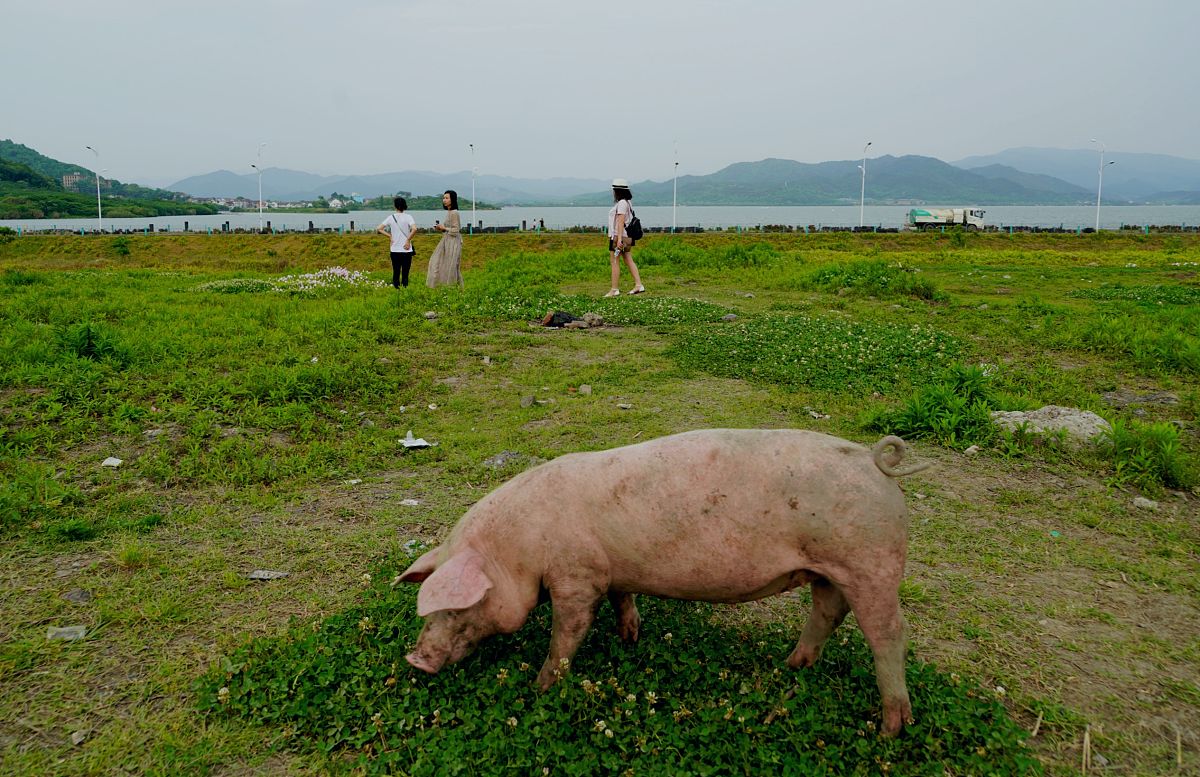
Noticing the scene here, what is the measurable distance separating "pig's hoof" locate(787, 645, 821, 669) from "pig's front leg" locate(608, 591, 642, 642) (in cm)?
84

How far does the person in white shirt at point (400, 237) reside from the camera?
52.6 ft

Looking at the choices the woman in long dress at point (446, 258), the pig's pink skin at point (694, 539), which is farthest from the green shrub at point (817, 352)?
the woman in long dress at point (446, 258)

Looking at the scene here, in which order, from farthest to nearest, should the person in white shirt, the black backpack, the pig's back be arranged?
the black backpack, the person in white shirt, the pig's back

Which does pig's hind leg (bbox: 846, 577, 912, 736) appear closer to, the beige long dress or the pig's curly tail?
the pig's curly tail

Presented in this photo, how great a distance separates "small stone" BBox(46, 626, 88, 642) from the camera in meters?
4.15

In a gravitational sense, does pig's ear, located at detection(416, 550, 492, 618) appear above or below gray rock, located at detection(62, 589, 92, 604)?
above

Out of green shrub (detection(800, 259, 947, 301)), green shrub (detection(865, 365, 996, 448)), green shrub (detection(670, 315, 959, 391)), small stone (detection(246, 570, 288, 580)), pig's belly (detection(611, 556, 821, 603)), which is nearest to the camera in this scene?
pig's belly (detection(611, 556, 821, 603))

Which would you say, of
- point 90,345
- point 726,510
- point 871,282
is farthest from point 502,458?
point 871,282

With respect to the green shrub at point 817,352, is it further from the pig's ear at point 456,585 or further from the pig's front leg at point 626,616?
the pig's ear at point 456,585

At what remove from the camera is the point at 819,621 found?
3809 millimetres

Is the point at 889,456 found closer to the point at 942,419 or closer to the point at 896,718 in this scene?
the point at 896,718

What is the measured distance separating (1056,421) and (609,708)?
19.4 ft

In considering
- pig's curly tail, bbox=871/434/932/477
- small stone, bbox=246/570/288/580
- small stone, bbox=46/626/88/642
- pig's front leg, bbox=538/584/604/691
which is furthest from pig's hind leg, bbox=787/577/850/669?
small stone, bbox=46/626/88/642

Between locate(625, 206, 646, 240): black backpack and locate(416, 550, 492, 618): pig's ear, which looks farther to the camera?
locate(625, 206, 646, 240): black backpack
